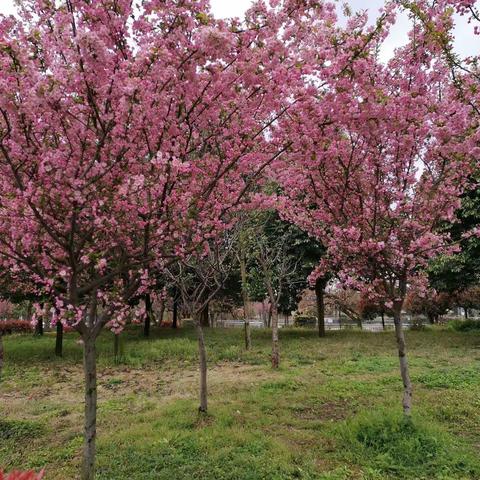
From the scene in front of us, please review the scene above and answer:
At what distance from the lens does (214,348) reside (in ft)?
61.6

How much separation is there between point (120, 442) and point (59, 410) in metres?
3.54

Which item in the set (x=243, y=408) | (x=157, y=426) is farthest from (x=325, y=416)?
(x=157, y=426)

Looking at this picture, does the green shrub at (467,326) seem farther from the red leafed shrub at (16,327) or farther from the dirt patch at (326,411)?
the red leafed shrub at (16,327)

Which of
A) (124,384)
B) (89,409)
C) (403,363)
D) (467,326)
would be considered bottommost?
(124,384)

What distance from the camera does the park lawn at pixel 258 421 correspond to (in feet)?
19.5

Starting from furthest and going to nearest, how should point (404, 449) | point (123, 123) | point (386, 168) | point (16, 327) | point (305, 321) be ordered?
point (305, 321)
point (16, 327)
point (386, 168)
point (404, 449)
point (123, 123)

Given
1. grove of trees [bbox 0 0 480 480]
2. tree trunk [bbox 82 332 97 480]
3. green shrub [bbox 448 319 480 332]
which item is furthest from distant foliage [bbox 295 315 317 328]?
tree trunk [bbox 82 332 97 480]

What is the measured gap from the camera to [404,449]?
6.22 m

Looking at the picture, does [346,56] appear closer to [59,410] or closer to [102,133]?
[102,133]

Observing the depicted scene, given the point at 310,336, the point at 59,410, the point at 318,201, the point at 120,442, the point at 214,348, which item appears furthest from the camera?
the point at 310,336

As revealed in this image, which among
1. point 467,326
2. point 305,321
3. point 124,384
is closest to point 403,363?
point 124,384

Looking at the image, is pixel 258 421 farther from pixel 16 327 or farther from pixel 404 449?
pixel 16 327

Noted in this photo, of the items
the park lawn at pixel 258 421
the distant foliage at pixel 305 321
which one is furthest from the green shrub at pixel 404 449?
the distant foliage at pixel 305 321

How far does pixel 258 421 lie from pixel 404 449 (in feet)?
8.57
